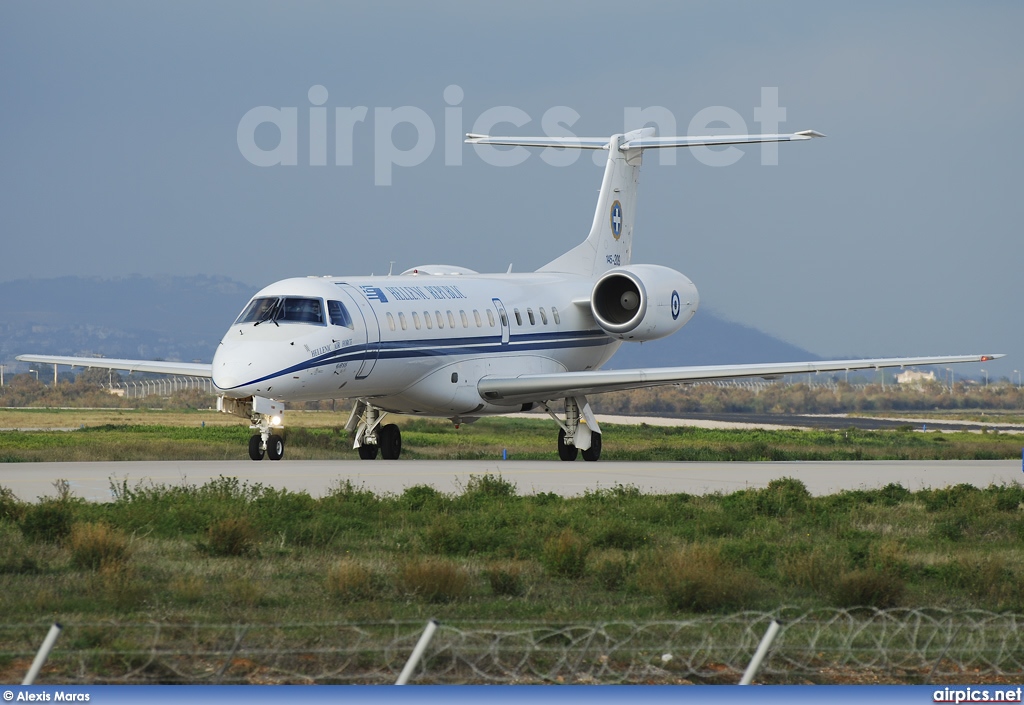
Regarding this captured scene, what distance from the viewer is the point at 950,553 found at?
18.2 m

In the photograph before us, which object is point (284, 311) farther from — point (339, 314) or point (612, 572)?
point (612, 572)

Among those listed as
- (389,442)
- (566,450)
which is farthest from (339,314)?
(566,450)

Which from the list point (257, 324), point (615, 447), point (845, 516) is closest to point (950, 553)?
point (845, 516)

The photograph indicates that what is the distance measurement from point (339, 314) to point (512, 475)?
4.55m

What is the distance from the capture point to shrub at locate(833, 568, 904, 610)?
1477cm

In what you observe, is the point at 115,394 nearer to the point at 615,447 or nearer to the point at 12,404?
the point at 12,404

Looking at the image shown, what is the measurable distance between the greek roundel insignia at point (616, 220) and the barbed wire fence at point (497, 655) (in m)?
29.6

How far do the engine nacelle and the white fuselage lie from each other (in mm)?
975

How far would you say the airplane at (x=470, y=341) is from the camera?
2830 cm

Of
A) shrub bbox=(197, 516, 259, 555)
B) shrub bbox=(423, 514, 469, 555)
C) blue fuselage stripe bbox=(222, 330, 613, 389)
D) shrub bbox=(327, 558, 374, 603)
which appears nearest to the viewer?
shrub bbox=(327, 558, 374, 603)

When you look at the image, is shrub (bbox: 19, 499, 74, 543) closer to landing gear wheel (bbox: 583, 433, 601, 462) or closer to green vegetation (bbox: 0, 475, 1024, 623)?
green vegetation (bbox: 0, 475, 1024, 623)

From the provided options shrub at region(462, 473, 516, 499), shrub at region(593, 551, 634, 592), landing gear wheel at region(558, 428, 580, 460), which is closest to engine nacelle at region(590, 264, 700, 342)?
landing gear wheel at region(558, 428, 580, 460)

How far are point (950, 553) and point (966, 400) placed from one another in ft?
377

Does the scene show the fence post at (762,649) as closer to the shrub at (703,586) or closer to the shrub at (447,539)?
the shrub at (703,586)
